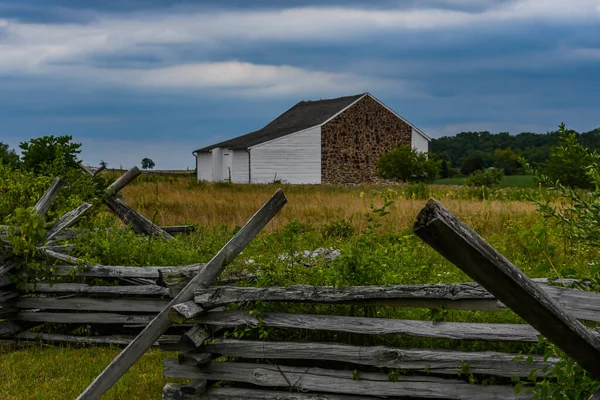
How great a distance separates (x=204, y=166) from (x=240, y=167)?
609 centimetres

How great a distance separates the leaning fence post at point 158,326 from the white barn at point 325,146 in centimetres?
3250

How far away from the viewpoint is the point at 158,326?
5.55 m

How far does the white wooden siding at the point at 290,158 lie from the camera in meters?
39.1

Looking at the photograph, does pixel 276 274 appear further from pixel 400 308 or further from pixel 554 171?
pixel 554 171

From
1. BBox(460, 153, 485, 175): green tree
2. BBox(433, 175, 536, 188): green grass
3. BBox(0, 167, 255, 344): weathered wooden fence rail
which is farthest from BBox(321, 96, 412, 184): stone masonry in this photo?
BBox(0, 167, 255, 344): weathered wooden fence rail

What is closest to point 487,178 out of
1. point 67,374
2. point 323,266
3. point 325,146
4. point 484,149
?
point 325,146

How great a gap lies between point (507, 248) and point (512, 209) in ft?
11.8

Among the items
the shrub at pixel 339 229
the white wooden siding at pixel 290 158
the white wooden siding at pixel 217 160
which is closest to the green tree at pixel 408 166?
the white wooden siding at pixel 290 158

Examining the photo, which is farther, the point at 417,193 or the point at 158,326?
the point at 417,193

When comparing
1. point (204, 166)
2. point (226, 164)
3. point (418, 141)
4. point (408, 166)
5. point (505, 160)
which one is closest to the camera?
point (408, 166)

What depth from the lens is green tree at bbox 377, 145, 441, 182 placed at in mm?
37000

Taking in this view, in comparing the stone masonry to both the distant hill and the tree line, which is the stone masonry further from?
the distant hill

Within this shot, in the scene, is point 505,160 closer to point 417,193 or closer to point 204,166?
point 204,166

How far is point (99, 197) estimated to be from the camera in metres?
9.64
